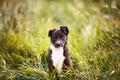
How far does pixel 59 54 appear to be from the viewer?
22.3ft

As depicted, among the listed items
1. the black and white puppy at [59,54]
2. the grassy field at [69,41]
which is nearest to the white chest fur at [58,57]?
the black and white puppy at [59,54]

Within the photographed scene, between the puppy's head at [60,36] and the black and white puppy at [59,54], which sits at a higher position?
the puppy's head at [60,36]

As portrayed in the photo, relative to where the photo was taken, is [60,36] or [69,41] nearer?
[60,36]

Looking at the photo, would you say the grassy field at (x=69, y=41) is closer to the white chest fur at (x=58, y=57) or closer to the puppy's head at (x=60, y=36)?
the white chest fur at (x=58, y=57)

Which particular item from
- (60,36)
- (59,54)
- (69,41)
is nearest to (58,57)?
(59,54)

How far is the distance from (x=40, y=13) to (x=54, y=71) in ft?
18.5

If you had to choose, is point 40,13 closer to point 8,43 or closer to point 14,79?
point 8,43

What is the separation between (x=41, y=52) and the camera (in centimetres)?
773

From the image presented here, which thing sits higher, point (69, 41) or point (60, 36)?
point (60, 36)

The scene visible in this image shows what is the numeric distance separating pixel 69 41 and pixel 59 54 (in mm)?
1774

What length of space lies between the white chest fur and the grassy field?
155 mm

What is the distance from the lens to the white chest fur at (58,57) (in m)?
6.79

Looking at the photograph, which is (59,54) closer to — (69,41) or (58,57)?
(58,57)

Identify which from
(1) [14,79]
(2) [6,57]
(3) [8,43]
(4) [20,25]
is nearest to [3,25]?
(4) [20,25]
